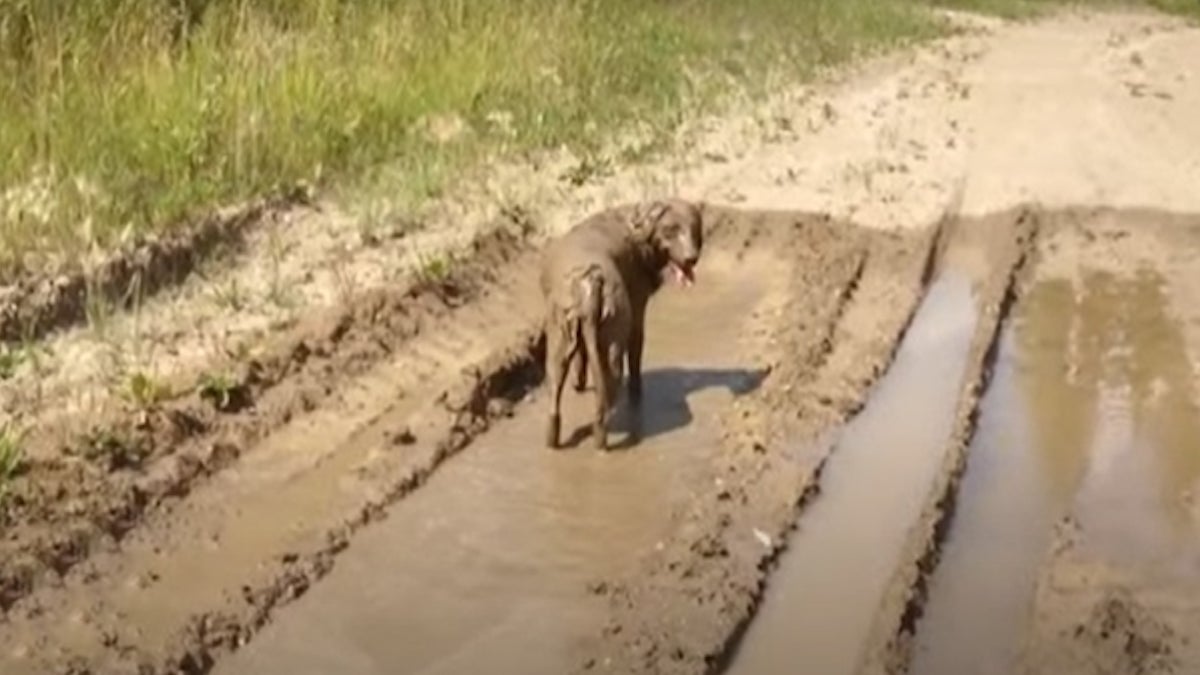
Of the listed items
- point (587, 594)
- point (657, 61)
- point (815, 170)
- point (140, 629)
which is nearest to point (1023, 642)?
point (587, 594)

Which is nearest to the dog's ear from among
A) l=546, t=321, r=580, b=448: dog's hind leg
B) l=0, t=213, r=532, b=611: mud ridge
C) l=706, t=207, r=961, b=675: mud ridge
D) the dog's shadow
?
l=546, t=321, r=580, b=448: dog's hind leg

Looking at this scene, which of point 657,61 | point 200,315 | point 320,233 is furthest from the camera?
point 657,61

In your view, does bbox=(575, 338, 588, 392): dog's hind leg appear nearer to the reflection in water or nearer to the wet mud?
the wet mud

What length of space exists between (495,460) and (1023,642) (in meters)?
2.60

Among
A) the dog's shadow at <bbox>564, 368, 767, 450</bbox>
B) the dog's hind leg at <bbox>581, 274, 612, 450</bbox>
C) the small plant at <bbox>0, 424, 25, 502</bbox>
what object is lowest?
the dog's shadow at <bbox>564, 368, 767, 450</bbox>

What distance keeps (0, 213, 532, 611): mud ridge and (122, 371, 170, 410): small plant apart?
61 millimetres

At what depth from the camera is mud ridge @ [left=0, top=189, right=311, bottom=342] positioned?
9312mm

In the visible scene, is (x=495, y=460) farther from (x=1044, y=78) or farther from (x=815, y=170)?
(x=1044, y=78)

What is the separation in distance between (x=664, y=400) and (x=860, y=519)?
1689 millimetres

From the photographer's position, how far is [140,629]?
21.5ft

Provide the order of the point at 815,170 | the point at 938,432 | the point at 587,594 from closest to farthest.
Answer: the point at 587,594, the point at 938,432, the point at 815,170

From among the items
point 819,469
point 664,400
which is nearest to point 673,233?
point 664,400

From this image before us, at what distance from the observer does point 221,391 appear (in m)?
8.70

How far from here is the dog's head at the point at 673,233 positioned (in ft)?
28.8
